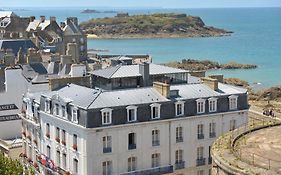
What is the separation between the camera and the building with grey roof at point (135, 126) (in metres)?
31.3

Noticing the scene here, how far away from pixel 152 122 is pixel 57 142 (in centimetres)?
609

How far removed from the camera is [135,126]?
32.2 m

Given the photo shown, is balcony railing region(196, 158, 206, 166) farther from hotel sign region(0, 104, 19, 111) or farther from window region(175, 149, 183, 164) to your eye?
hotel sign region(0, 104, 19, 111)

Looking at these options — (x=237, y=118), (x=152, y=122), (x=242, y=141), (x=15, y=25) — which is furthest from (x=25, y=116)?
(x=15, y=25)

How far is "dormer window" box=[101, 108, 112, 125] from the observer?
1220 inches

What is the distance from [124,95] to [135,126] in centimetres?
218

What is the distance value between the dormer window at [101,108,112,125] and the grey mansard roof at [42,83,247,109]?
12.9 inches

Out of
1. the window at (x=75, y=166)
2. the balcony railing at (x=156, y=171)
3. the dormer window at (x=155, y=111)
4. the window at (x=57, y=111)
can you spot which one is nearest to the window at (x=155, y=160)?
the balcony railing at (x=156, y=171)

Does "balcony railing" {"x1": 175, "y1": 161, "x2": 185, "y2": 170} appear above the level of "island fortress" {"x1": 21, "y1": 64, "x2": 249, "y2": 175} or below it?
below

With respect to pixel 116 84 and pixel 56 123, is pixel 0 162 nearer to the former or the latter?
pixel 56 123

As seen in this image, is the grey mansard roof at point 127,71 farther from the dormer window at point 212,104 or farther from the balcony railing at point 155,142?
the balcony railing at point 155,142

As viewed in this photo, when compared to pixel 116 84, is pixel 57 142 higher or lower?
lower

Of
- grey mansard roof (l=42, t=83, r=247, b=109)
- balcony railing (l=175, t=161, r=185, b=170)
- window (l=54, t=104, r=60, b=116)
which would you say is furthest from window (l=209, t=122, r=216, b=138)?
window (l=54, t=104, r=60, b=116)

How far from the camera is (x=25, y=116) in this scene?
39.1 m
